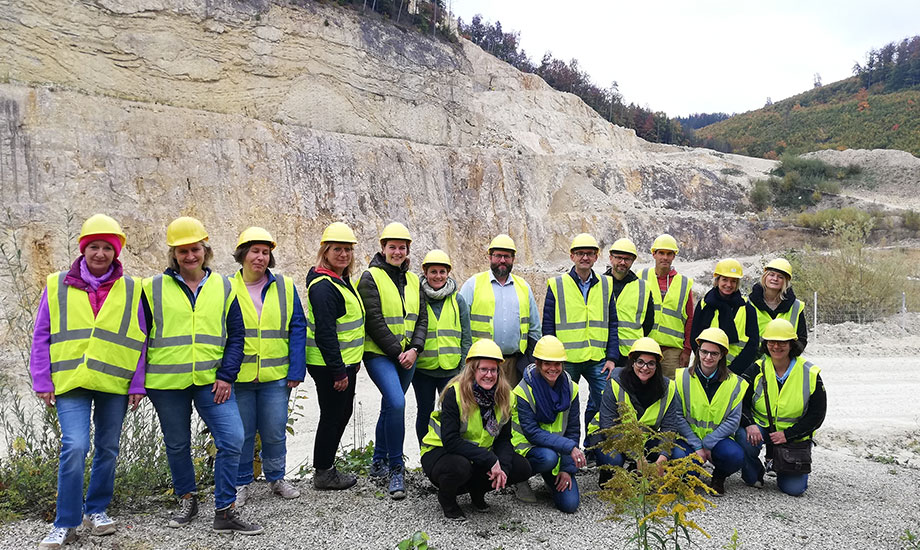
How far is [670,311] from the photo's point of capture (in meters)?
6.04

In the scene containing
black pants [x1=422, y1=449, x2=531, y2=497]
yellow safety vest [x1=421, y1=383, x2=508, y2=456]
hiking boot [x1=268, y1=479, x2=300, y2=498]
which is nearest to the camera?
black pants [x1=422, y1=449, x2=531, y2=497]

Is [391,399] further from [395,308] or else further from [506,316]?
[506,316]

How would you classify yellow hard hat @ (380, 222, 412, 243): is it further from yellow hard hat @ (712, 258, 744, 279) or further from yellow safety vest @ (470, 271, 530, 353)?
yellow hard hat @ (712, 258, 744, 279)

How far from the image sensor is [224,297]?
4230mm

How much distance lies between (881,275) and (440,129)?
51.0ft

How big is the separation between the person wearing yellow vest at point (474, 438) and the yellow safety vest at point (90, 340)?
2146 mm

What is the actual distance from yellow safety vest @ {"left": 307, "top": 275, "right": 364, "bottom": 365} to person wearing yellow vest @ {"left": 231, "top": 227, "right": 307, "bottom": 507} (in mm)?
126

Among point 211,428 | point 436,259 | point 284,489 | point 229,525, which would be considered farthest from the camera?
point 436,259

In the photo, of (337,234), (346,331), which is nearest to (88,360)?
(346,331)

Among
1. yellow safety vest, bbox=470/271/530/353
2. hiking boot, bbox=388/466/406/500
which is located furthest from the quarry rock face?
hiking boot, bbox=388/466/406/500

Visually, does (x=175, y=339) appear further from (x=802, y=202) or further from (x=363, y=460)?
(x=802, y=202)

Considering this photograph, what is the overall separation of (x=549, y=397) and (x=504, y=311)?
1.01m

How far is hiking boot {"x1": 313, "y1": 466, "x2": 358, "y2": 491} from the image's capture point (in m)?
4.98

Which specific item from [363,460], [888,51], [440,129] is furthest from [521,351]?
[888,51]
